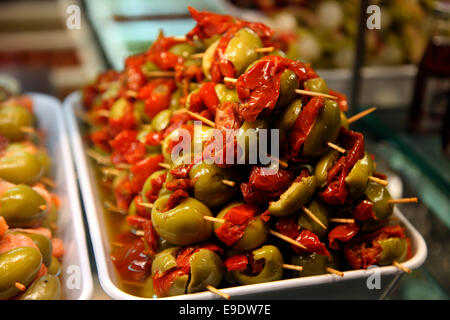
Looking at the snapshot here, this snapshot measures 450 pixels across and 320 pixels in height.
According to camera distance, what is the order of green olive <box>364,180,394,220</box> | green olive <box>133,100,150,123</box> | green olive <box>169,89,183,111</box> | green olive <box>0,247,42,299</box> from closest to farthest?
green olive <box>0,247,42,299</box>
green olive <box>364,180,394,220</box>
green olive <box>169,89,183,111</box>
green olive <box>133,100,150,123</box>

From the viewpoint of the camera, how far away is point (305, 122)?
3.72 feet

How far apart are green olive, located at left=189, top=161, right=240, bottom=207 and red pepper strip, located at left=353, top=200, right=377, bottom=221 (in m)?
0.32

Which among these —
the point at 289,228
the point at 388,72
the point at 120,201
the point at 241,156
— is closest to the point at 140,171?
the point at 120,201

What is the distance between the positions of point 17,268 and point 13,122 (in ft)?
2.87

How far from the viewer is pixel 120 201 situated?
1.53 m

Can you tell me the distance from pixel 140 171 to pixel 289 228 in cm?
51

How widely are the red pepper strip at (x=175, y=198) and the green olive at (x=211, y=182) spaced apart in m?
0.03

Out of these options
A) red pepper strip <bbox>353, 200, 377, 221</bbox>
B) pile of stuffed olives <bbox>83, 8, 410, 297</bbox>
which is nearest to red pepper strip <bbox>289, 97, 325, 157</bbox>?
pile of stuffed olives <bbox>83, 8, 410, 297</bbox>

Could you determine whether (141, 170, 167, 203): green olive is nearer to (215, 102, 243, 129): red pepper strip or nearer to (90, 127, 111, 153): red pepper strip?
(215, 102, 243, 129): red pepper strip

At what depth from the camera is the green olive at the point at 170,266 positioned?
3.57ft

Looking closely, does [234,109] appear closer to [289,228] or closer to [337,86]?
[289,228]

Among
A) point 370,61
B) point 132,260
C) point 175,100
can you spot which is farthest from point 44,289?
point 370,61

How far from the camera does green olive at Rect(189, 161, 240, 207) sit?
1150mm

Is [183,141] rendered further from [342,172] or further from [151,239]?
[342,172]
